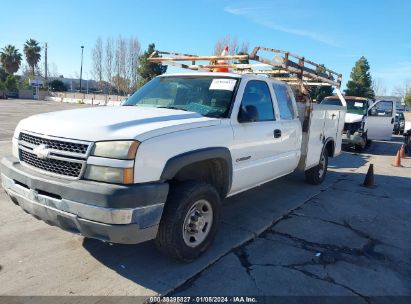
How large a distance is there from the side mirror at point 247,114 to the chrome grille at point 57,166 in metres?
1.93

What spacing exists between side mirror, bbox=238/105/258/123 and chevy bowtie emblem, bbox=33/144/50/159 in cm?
207

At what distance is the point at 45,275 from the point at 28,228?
1259mm

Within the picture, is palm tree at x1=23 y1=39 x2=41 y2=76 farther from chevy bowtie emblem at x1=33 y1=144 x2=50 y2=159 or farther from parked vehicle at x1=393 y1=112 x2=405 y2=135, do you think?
chevy bowtie emblem at x1=33 y1=144 x2=50 y2=159

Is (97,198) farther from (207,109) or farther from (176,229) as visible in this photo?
(207,109)

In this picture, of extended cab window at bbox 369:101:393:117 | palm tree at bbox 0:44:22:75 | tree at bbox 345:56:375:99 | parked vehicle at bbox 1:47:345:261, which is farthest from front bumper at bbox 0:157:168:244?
palm tree at bbox 0:44:22:75

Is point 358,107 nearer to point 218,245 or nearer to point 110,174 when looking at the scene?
point 218,245

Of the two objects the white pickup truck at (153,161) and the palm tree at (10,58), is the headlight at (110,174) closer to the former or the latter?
the white pickup truck at (153,161)

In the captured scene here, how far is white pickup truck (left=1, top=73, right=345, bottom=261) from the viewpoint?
2979 mm

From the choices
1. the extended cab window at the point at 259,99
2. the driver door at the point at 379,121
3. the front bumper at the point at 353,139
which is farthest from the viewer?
the driver door at the point at 379,121

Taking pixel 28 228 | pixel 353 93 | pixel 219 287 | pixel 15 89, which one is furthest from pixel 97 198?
pixel 15 89

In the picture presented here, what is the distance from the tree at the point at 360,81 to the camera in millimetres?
44562

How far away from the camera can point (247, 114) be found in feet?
13.9

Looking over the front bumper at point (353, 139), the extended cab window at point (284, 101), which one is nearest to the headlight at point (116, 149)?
the extended cab window at point (284, 101)

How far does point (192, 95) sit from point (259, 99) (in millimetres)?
954
